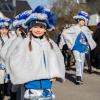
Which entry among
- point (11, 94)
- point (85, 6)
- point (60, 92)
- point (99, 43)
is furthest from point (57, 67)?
point (85, 6)

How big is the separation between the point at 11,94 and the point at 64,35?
3662 mm

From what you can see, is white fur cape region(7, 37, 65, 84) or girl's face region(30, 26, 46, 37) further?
girl's face region(30, 26, 46, 37)

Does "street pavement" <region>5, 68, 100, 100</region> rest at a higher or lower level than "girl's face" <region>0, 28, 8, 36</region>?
lower

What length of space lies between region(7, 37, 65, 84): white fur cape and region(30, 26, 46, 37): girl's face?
7 cm

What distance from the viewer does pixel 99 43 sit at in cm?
1517

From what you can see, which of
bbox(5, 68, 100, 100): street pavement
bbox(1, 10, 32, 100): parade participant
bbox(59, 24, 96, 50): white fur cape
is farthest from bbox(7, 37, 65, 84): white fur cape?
bbox(59, 24, 96, 50): white fur cape

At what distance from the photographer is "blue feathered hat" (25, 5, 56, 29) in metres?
7.31

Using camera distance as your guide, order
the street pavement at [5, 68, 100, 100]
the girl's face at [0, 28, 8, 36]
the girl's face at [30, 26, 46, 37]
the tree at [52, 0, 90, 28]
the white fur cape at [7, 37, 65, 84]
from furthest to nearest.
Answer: the tree at [52, 0, 90, 28], the street pavement at [5, 68, 100, 100], the girl's face at [0, 28, 8, 36], the girl's face at [30, 26, 46, 37], the white fur cape at [7, 37, 65, 84]

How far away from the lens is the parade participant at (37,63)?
705 centimetres

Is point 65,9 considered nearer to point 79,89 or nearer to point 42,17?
point 79,89

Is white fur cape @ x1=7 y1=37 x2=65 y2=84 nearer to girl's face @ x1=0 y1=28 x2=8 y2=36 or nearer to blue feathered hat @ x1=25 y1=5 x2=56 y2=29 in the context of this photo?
blue feathered hat @ x1=25 y1=5 x2=56 y2=29

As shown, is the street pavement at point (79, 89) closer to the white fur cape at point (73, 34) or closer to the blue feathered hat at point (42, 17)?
the white fur cape at point (73, 34)

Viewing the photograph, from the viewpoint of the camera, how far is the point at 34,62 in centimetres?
706

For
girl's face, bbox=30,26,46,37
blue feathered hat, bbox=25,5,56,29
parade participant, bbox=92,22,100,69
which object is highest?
blue feathered hat, bbox=25,5,56,29
